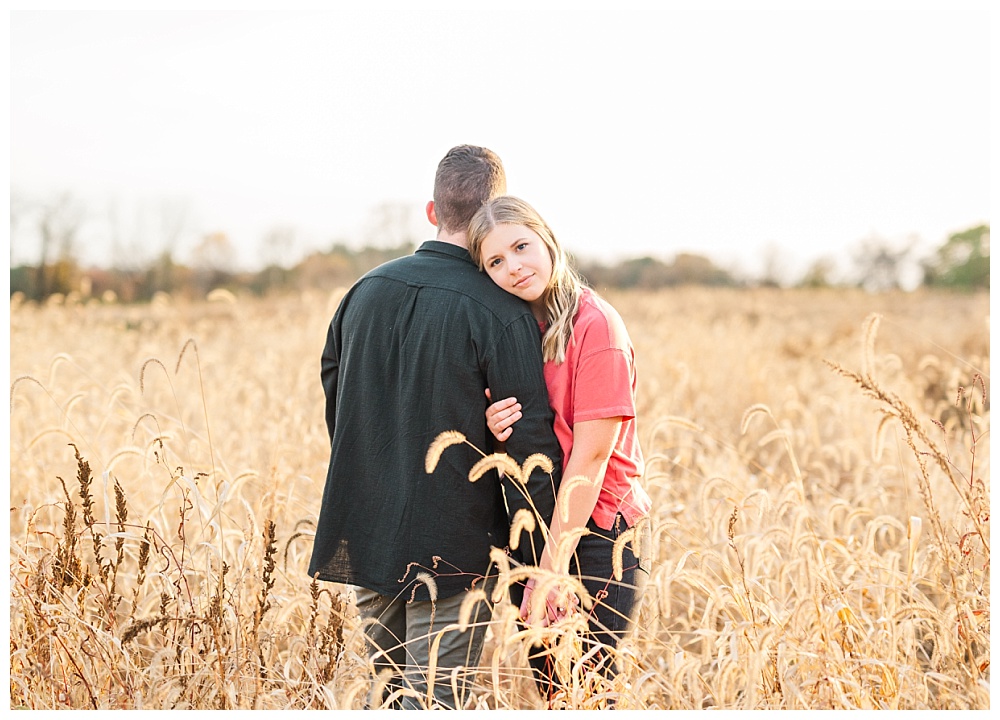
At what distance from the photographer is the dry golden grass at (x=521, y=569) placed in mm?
2561

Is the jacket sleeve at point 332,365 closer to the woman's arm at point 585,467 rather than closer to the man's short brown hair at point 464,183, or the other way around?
the man's short brown hair at point 464,183

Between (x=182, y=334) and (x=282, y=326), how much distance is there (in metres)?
1.61

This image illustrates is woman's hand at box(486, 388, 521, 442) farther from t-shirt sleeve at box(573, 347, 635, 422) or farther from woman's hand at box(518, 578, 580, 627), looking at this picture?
woman's hand at box(518, 578, 580, 627)

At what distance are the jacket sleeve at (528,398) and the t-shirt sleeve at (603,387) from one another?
0.11 m

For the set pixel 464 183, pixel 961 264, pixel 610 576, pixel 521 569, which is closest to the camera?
pixel 521 569

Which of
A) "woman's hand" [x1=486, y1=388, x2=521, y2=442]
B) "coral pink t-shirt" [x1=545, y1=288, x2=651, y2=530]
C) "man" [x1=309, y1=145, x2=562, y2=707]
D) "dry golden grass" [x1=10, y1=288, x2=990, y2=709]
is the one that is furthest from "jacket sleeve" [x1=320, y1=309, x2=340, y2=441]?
"coral pink t-shirt" [x1=545, y1=288, x2=651, y2=530]

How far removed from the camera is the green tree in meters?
19.5

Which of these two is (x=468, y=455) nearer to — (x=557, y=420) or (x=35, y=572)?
(x=557, y=420)

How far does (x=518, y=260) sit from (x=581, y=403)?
0.47m

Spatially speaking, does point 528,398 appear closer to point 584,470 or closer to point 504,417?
point 504,417

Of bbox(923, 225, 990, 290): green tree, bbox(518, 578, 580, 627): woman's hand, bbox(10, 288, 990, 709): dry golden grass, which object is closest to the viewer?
bbox(518, 578, 580, 627): woman's hand

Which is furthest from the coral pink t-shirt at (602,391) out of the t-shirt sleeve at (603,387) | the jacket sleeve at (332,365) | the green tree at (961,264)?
the green tree at (961,264)

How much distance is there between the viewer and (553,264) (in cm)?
264

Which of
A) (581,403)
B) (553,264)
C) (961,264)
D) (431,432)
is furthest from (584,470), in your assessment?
(961,264)
